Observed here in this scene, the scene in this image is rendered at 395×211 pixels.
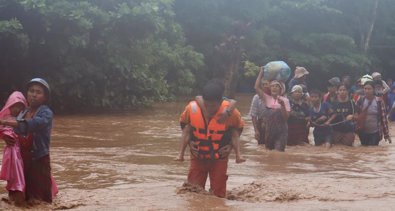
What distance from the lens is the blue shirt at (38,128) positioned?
5.57 m

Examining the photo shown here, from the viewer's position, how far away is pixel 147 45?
66.5 feet

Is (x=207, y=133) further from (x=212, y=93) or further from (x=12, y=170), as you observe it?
(x=12, y=170)

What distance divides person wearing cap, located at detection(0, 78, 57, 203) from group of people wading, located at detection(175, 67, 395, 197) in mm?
1408

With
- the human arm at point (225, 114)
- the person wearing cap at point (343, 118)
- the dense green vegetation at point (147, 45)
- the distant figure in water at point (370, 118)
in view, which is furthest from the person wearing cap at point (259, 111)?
the dense green vegetation at point (147, 45)

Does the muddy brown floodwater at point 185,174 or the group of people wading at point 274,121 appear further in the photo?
the group of people wading at point 274,121

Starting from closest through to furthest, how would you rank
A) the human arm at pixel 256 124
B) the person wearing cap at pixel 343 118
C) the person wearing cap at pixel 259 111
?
the person wearing cap at pixel 259 111 < the human arm at pixel 256 124 < the person wearing cap at pixel 343 118

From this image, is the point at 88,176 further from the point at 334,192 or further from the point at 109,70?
the point at 109,70

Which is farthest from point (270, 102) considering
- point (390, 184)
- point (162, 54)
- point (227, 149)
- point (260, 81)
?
point (162, 54)

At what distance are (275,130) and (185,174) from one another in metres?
2.55

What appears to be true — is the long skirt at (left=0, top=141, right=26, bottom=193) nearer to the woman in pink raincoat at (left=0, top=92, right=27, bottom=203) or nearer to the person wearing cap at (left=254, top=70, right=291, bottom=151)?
the woman in pink raincoat at (left=0, top=92, right=27, bottom=203)

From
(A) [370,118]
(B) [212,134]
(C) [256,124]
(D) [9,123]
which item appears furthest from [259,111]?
(D) [9,123]

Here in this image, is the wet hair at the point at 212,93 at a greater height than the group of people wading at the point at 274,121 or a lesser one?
greater

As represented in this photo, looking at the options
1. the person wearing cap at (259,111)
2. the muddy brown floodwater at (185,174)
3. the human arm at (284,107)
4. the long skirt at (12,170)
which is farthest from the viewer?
the person wearing cap at (259,111)

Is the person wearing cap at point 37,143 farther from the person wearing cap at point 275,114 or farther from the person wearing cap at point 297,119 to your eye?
the person wearing cap at point 297,119
